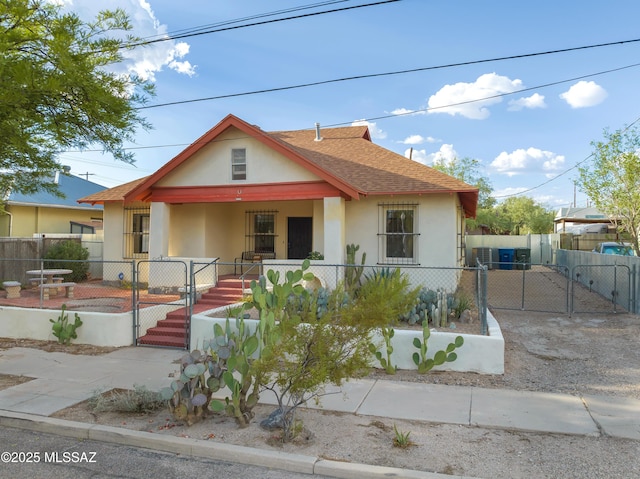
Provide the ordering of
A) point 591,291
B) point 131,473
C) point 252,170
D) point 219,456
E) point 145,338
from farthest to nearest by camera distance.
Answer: point 591,291 → point 252,170 → point 145,338 → point 219,456 → point 131,473

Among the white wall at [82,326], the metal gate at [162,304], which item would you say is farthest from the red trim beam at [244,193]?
the white wall at [82,326]

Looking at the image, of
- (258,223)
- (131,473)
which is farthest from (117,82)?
(258,223)

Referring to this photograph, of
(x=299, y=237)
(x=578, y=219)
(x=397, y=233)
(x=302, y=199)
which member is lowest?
(x=299, y=237)

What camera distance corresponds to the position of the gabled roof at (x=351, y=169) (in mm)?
12359

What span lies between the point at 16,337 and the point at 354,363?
9.16 metres

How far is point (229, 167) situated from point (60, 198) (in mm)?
8428

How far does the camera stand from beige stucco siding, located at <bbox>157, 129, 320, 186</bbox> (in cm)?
1290

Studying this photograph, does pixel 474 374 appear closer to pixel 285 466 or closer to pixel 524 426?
pixel 524 426

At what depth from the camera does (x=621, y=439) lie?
4.88 meters

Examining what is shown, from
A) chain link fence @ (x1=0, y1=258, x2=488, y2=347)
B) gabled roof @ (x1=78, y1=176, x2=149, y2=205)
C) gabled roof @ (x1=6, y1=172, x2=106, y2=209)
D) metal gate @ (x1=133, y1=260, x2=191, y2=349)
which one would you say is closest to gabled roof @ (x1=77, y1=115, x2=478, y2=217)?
gabled roof @ (x1=78, y1=176, x2=149, y2=205)

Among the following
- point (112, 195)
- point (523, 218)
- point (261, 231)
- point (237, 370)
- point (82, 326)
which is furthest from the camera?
point (523, 218)

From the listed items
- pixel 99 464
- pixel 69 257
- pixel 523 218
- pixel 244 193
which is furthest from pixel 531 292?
pixel 523 218

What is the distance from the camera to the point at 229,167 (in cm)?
1334

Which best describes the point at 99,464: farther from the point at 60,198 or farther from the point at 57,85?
the point at 60,198
